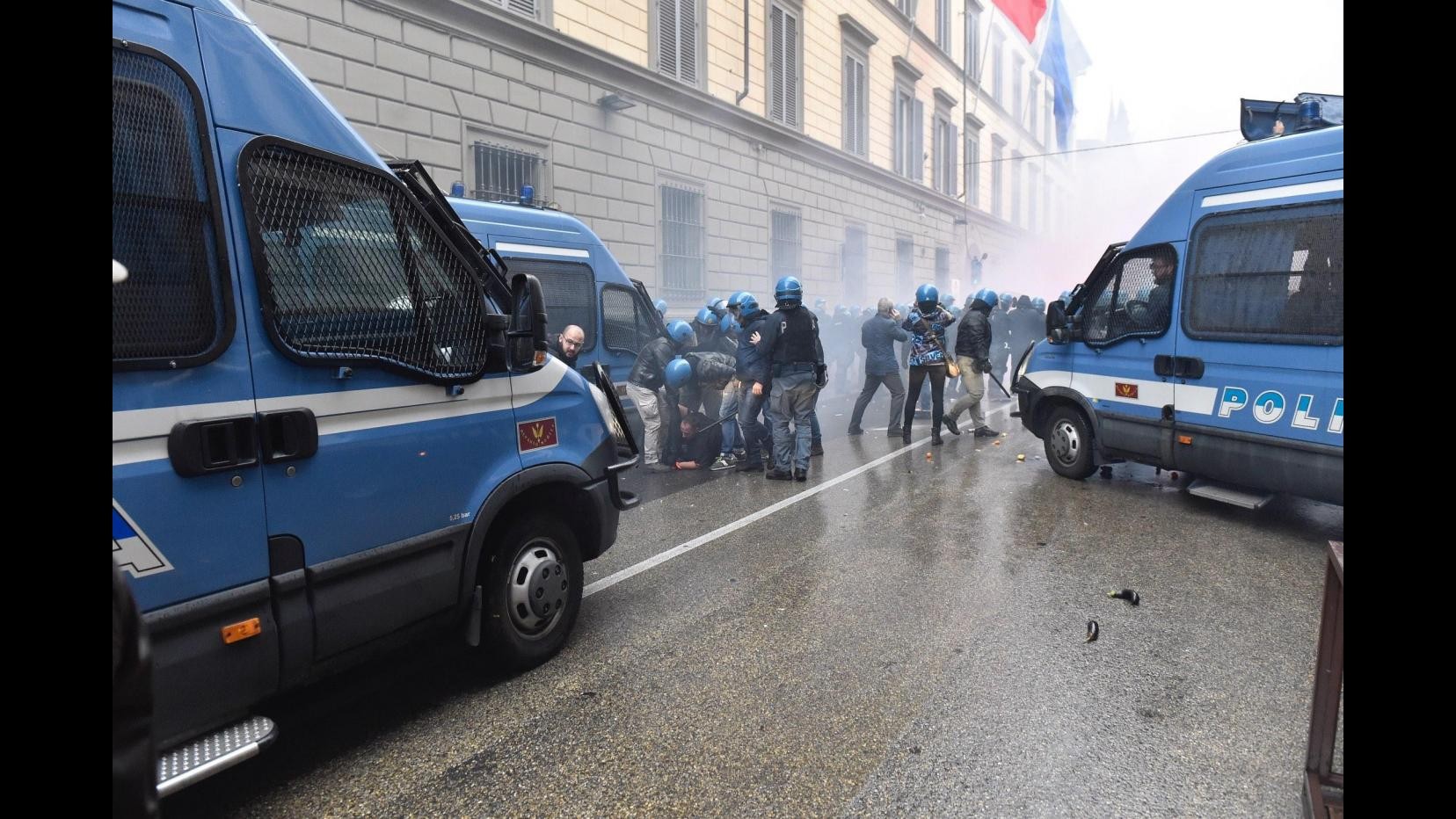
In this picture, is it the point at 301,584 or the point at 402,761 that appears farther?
the point at 402,761

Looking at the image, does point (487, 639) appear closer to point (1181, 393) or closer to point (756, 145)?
point (1181, 393)

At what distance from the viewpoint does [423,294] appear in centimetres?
301

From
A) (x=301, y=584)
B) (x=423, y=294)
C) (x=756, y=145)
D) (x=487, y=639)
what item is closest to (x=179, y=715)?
(x=301, y=584)

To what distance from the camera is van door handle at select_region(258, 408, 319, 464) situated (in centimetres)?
241

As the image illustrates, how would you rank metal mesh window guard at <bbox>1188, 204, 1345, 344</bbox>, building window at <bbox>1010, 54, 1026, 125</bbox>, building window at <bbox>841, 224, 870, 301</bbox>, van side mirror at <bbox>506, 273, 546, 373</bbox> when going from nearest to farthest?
1. van side mirror at <bbox>506, 273, 546, 373</bbox>
2. metal mesh window guard at <bbox>1188, 204, 1345, 344</bbox>
3. building window at <bbox>841, 224, 870, 301</bbox>
4. building window at <bbox>1010, 54, 1026, 125</bbox>

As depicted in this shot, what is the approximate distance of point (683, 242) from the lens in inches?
579

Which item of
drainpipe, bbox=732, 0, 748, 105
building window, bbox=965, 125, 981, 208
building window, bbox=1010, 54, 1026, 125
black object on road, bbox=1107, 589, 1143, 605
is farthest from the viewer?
building window, bbox=1010, 54, 1026, 125

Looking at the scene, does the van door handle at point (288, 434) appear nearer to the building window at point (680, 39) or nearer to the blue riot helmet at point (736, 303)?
the blue riot helmet at point (736, 303)

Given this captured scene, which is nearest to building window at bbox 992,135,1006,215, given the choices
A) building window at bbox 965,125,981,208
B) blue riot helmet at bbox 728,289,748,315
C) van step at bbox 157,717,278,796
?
building window at bbox 965,125,981,208

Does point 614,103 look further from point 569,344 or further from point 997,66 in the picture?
point 997,66

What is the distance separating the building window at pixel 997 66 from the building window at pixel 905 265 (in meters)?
13.4

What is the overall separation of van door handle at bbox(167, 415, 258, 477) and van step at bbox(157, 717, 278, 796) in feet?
2.58

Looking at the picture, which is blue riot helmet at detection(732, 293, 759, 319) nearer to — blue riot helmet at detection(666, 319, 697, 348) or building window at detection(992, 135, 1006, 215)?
blue riot helmet at detection(666, 319, 697, 348)
